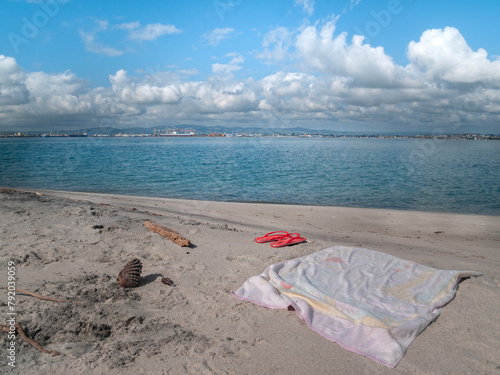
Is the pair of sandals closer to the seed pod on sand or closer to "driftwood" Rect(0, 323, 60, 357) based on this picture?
the seed pod on sand

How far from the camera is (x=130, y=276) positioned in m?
5.40

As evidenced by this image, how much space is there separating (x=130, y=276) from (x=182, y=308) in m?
1.18

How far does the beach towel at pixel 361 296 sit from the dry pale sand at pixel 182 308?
0.15 meters

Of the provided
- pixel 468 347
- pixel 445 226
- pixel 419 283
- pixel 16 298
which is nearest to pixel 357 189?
pixel 445 226

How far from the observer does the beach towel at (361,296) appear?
13.3 ft

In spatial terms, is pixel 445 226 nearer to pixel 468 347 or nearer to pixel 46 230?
pixel 468 347

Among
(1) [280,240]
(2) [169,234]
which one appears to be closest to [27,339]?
(2) [169,234]

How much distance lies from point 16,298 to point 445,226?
13.1 m

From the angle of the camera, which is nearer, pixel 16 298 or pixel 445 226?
pixel 16 298

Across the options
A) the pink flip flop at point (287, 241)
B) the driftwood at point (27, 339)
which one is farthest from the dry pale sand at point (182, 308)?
the pink flip flop at point (287, 241)

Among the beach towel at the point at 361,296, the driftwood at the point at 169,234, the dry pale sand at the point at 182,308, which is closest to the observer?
the dry pale sand at the point at 182,308

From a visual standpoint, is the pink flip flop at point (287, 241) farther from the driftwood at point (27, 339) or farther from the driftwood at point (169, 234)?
the driftwood at point (27, 339)

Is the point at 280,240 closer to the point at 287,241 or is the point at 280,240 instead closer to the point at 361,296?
the point at 287,241

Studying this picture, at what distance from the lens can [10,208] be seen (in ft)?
30.9
